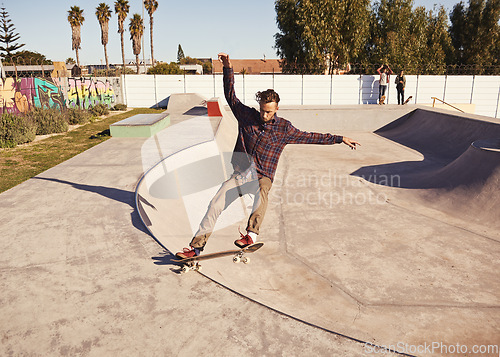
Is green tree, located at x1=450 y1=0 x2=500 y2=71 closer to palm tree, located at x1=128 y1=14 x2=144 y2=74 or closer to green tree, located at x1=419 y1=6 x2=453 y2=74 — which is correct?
green tree, located at x1=419 y1=6 x2=453 y2=74

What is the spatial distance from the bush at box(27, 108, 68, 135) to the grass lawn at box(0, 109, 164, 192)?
1.46 ft

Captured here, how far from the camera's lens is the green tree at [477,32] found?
133 ft

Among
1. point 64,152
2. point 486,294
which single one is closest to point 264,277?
point 486,294

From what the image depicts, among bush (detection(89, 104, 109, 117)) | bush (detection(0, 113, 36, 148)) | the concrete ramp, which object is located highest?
bush (detection(89, 104, 109, 117))

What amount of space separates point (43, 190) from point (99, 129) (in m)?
9.78

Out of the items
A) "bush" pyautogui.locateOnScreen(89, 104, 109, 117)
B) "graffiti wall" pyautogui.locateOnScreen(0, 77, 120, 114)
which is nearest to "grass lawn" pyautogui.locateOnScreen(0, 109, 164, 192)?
"graffiti wall" pyautogui.locateOnScreen(0, 77, 120, 114)

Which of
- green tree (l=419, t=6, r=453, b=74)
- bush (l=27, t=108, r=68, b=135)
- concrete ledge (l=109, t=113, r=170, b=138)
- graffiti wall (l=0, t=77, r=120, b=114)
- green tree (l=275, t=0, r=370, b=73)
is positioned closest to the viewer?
concrete ledge (l=109, t=113, r=170, b=138)

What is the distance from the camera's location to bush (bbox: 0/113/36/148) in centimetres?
1192

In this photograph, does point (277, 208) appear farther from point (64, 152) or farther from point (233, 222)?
point (64, 152)

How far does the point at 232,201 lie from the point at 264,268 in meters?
1.17

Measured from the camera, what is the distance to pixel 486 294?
13.1 ft

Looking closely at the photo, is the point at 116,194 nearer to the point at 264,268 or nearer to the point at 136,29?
the point at 264,268

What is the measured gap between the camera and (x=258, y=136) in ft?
12.5

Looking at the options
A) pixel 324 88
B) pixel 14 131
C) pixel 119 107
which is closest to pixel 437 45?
pixel 324 88
